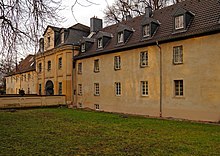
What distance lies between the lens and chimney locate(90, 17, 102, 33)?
35.0 m

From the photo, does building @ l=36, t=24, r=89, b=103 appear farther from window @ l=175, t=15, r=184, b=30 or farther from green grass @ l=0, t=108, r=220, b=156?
green grass @ l=0, t=108, r=220, b=156

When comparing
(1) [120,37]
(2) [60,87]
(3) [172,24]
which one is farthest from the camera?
(2) [60,87]

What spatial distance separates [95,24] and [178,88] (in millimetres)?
18984

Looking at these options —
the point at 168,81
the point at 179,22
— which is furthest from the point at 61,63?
the point at 179,22

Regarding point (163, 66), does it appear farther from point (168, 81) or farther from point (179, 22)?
point (179, 22)

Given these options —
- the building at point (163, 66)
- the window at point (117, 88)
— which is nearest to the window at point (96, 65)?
the building at point (163, 66)

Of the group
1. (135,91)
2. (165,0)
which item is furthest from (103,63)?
(165,0)

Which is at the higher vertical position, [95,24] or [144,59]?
[95,24]

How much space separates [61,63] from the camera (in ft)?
108

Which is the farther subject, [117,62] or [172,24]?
[117,62]

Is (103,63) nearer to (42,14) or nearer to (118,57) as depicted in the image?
(118,57)

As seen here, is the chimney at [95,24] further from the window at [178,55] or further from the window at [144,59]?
the window at [178,55]

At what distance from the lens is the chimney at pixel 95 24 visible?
115 feet

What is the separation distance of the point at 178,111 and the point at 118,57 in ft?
27.5
